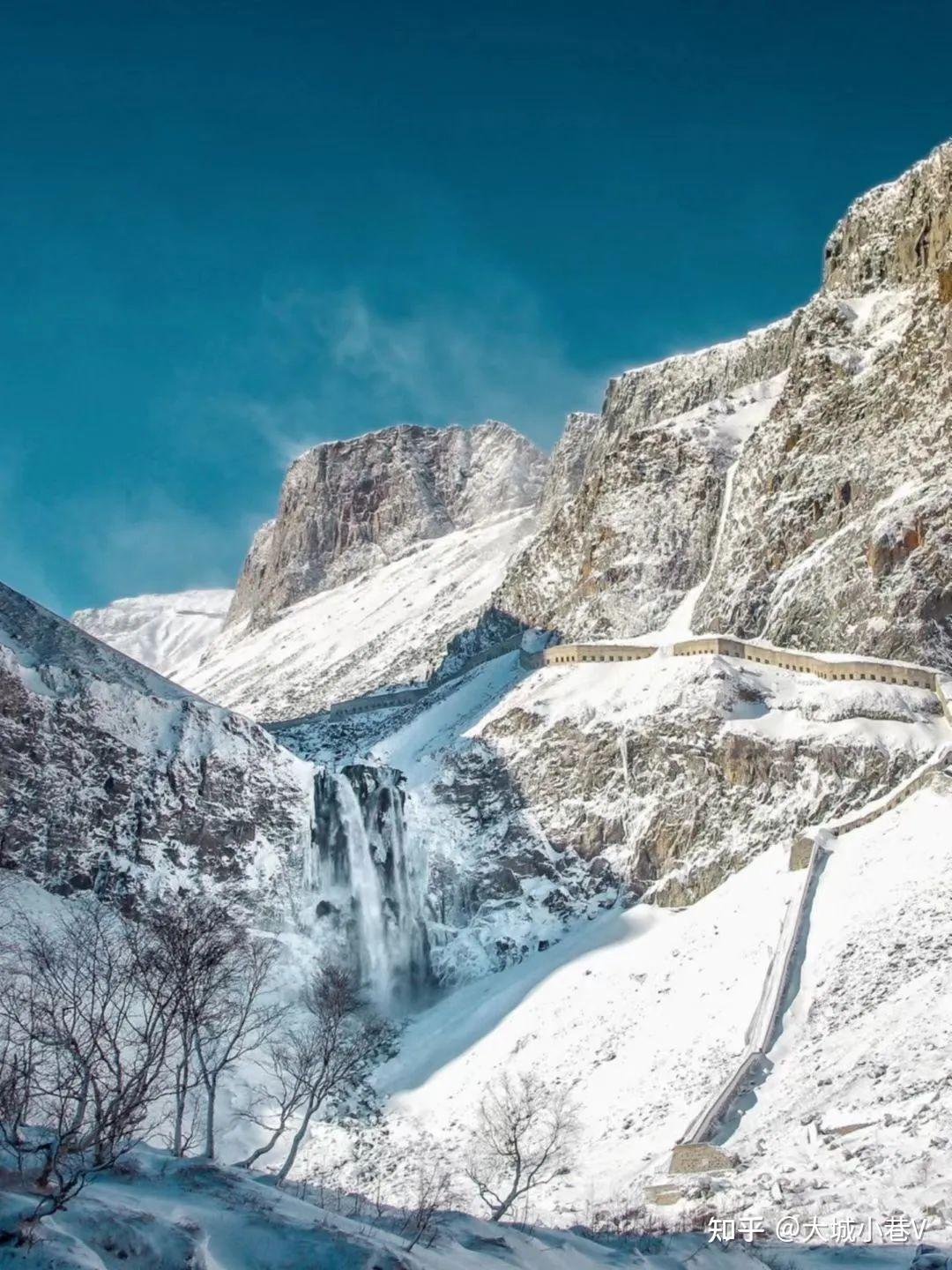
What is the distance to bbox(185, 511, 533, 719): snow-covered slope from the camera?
406 ft

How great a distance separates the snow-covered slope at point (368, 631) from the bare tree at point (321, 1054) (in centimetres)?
6383

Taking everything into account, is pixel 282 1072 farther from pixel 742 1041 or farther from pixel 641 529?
pixel 641 529

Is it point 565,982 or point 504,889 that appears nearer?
point 565,982

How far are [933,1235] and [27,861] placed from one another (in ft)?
→ 133

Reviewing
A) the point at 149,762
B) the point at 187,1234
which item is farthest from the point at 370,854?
the point at 187,1234

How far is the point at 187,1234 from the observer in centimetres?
1032

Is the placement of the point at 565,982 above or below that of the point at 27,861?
below

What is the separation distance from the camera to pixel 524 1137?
37875mm

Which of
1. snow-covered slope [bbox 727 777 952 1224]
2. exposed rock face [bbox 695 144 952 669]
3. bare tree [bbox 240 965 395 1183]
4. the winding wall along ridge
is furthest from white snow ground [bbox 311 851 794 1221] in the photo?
exposed rock face [bbox 695 144 952 669]

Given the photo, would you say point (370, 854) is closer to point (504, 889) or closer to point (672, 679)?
point (504, 889)

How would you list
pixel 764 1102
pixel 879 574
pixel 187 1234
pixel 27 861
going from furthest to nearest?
pixel 879 574
pixel 27 861
pixel 764 1102
pixel 187 1234

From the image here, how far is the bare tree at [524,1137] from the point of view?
104 ft

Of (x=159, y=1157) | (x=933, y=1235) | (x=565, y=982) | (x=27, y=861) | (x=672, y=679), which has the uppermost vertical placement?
(x=672, y=679)

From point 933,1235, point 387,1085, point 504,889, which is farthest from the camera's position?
point 504,889
